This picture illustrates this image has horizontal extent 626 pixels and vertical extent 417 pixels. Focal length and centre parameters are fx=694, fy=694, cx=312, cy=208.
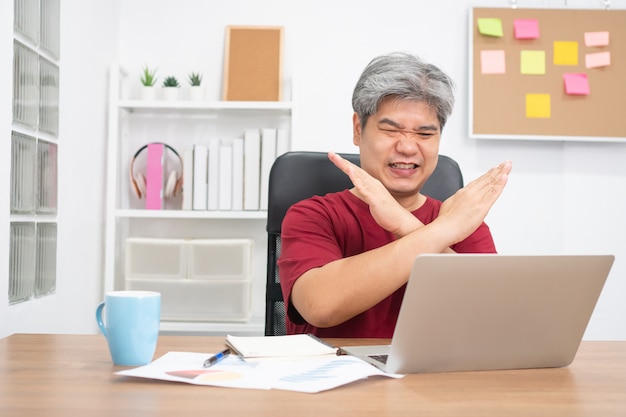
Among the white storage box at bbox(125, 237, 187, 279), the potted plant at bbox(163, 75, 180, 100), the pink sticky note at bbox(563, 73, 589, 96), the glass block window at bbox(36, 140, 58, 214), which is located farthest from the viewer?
the pink sticky note at bbox(563, 73, 589, 96)

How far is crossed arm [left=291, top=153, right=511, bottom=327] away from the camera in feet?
4.01

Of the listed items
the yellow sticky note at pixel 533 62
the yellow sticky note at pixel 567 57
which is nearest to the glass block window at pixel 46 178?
the yellow sticky note at pixel 533 62

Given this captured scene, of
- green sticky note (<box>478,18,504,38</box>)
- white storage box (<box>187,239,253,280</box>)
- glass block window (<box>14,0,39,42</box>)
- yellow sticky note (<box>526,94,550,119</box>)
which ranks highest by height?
green sticky note (<box>478,18,504,38</box>)

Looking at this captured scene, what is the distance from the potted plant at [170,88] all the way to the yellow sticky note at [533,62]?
1.41 m

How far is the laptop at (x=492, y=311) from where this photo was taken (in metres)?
0.83

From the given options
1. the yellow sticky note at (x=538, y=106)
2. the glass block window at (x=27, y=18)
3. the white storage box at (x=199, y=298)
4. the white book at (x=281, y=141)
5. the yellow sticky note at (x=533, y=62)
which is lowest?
the white storage box at (x=199, y=298)

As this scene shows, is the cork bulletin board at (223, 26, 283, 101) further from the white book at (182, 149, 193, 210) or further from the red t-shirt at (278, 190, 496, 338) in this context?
the red t-shirt at (278, 190, 496, 338)

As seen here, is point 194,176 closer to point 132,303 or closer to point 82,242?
point 82,242

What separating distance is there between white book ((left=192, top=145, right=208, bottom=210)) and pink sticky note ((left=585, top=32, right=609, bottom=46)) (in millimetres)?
1626

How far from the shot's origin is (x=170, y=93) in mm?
2734

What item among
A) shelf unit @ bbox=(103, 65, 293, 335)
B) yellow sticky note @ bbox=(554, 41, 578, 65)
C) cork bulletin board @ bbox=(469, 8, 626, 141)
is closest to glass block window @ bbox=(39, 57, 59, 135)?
shelf unit @ bbox=(103, 65, 293, 335)

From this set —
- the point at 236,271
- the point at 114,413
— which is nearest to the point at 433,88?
the point at 114,413

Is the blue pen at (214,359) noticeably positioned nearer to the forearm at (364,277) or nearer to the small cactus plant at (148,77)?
the forearm at (364,277)

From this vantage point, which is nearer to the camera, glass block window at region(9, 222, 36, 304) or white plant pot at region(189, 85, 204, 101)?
glass block window at region(9, 222, 36, 304)
